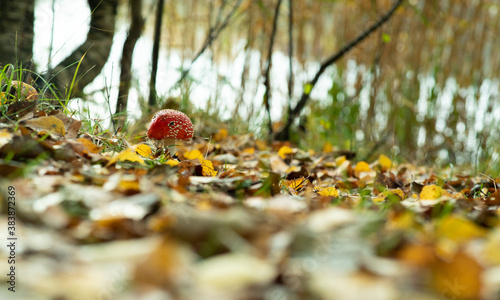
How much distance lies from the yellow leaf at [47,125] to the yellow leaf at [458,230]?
1039 mm

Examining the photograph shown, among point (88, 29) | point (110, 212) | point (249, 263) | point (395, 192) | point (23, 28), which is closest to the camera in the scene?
point (249, 263)

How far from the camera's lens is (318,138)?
10.6 feet

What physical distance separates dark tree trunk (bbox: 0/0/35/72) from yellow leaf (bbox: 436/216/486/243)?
2261 millimetres

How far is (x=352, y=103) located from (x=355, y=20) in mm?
717

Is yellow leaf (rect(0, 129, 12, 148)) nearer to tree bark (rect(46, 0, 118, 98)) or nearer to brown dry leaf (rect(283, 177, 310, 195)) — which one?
brown dry leaf (rect(283, 177, 310, 195))

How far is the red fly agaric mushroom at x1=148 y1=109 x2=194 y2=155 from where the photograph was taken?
154cm

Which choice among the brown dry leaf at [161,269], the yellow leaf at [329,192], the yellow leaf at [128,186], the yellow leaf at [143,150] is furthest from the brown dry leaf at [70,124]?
the brown dry leaf at [161,269]

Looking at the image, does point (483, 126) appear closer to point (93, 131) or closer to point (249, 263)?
point (93, 131)

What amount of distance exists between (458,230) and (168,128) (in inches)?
43.3

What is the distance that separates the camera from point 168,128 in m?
1.54

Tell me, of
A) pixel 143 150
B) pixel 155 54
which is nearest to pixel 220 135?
pixel 155 54

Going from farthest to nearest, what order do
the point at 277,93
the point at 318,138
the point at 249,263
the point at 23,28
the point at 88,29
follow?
the point at 277,93 < the point at 318,138 < the point at 88,29 < the point at 23,28 < the point at 249,263

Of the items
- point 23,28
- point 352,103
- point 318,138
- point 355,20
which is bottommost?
point 318,138

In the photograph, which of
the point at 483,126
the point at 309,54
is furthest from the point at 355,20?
the point at 483,126
